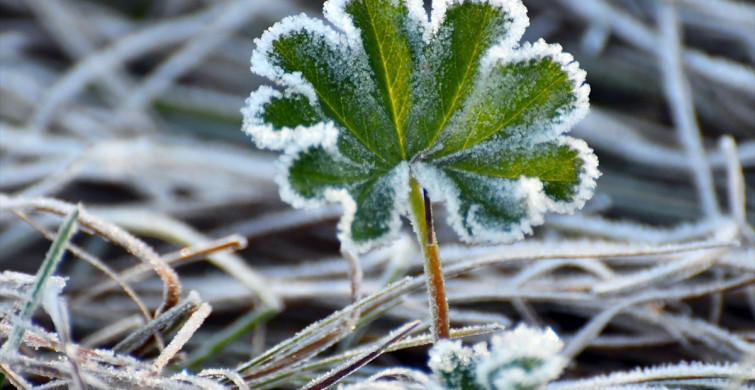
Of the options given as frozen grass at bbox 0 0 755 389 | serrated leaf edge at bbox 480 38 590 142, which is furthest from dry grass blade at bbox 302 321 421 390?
serrated leaf edge at bbox 480 38 590 142

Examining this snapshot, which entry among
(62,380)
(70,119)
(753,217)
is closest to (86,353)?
(62,380)

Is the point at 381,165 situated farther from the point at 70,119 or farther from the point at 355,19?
the point at 70,119

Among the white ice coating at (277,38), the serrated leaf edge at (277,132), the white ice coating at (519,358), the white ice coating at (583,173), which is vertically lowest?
the white ice coating at (519,358)

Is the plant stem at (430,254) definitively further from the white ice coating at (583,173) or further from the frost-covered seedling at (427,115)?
the white ice coating at (583,173)

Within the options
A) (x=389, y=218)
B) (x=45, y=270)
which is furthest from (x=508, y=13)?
(x=45, y=270)

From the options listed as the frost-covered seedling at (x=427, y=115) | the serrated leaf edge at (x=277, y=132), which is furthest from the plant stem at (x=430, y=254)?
the serrated leaf edge at (x=277, y=132)
